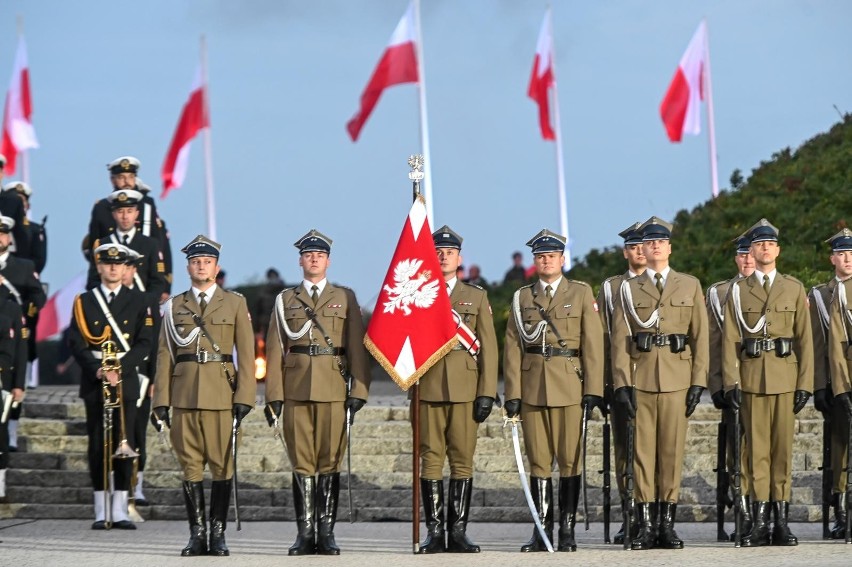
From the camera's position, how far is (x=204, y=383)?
39.7ft

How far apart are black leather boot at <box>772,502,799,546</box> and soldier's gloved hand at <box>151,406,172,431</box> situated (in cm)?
451

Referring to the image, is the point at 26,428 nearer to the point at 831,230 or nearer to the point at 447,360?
the point at 447,360

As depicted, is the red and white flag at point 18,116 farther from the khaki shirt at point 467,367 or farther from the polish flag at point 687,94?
the khaki shirt at point 467,367

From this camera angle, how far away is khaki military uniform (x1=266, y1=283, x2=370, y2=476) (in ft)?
40.0

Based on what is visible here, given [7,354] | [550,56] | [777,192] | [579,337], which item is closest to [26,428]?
[7,354]

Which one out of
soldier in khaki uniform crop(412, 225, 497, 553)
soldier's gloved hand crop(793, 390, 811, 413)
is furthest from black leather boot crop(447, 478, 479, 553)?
soldier's gloved hand crop(793, 390, 811, 413)

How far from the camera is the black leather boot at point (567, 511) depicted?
39.4ft

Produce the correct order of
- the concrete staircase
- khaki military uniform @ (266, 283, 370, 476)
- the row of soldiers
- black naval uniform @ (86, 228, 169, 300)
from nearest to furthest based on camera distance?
1. khaki military uniform @ (266, 283, 370, 476)
2. the row of soldiers
3. the concrete staircase
4. black naval uniform @ (86, 228, 169, 300)

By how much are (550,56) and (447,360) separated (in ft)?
63.1

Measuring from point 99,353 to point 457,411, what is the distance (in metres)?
3.64

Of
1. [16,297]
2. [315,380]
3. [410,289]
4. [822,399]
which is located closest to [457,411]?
[410,289]

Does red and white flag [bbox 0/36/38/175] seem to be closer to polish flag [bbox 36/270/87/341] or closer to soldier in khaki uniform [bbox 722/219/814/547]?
polish flag [bbox 36/270/87/341]

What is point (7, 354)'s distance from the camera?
1395 centimetres

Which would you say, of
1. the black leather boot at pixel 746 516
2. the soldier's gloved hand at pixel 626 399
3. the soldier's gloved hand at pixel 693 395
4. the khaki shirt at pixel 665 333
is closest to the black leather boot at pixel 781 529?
the black leather boot at pixel 746 516
